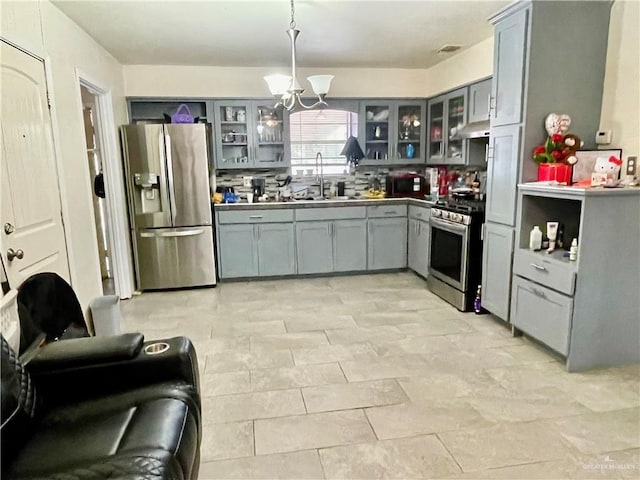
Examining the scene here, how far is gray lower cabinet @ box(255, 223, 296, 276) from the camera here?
4691 millimetres

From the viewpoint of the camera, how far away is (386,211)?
488 cm

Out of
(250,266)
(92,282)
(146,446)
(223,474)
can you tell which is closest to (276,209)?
(250,266)

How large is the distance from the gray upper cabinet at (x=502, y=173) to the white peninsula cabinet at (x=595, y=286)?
255 mm

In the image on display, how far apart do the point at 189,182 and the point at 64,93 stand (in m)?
1.52

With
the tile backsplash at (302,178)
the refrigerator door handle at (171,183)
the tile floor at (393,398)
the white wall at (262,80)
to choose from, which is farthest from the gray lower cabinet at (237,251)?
the white wall at (262,80)

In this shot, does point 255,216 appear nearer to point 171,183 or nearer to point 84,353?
point 171,183

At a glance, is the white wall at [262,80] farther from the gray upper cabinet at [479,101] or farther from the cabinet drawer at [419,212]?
the cabinet drawer at [419,212]

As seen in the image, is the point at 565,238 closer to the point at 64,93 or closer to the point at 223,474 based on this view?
the point at 223,474

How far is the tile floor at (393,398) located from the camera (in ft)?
6.18

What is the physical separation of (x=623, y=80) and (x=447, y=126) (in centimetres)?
196

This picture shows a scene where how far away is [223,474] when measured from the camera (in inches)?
72.0

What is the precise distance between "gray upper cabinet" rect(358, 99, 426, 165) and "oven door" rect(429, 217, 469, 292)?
124 cm

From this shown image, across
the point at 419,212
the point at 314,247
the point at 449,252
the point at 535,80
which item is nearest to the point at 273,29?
the point at 535,80

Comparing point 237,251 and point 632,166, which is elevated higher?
point 632,166
